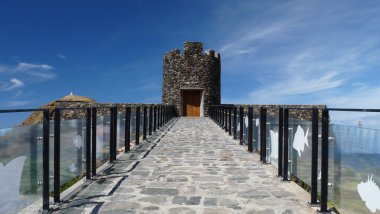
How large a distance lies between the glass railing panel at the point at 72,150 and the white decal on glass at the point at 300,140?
2.69 meters

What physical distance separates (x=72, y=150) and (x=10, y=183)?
4.97 feet

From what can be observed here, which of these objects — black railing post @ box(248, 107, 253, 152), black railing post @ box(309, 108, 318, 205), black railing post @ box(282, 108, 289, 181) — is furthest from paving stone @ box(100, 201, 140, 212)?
black railing post @ box(248, 107, 253, 152)

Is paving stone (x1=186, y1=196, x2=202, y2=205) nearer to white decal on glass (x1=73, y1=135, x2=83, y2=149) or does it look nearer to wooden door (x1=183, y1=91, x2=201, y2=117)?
white decal on glass (x1=73, y1=135, x2=83, y2=149)

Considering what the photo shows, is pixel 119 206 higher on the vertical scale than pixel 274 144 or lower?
lower

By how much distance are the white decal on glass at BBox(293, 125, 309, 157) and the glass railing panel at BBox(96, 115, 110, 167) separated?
112 inches

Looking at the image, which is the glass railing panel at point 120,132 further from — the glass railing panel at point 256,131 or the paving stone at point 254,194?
the paving stone at point 254,194

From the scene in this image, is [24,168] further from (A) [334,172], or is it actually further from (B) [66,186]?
(A) [334,172]

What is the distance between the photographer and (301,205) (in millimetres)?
3840

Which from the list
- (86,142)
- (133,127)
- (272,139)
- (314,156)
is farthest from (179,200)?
(133,127)

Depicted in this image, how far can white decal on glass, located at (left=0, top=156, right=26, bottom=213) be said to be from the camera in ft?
9.89

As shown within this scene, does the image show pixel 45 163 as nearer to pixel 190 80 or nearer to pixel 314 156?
pixel 314 156

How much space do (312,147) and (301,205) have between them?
1.92ft

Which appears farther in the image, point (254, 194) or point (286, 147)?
point (286, 147)

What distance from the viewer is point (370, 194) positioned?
316 cm
